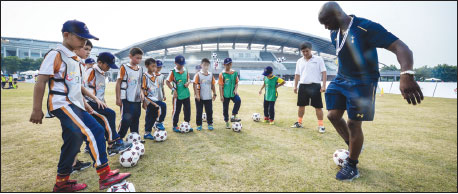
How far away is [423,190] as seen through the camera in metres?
2.16

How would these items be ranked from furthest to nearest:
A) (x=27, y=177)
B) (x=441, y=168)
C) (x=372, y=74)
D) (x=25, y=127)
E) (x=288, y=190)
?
(x=25, y=127), (x=441, y=168), (x=27, y=177), (x=372, y=74), (x=288, y=190)

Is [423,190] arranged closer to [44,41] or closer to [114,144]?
[114,144]

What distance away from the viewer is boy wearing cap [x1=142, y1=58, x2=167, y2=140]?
14.4 ft

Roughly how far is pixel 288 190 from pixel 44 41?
102822 millimetres

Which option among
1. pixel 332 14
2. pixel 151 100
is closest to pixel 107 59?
pixel 151 100

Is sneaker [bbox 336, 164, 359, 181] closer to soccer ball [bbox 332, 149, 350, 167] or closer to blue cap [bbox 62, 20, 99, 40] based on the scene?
soccer ball [bbox 332, 149, 350, 167]

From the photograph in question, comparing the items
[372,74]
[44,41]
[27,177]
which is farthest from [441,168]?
[44,41]

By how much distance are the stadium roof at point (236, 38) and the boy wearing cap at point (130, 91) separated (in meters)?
49.3

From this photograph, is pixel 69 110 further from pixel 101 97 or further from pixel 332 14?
pixel 332 14

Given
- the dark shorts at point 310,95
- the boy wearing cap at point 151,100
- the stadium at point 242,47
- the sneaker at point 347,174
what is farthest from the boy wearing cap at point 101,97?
the stadium at point 242,47

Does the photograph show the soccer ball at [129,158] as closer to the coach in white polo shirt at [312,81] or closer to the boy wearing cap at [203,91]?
the boy wearing cap at [203,91]

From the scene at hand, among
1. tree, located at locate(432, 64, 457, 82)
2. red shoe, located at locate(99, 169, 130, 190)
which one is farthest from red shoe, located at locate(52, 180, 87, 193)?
tree, located at locate(432, 64, 457, 82)

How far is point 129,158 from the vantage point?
9.21 ft

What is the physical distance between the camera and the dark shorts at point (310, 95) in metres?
4.67
